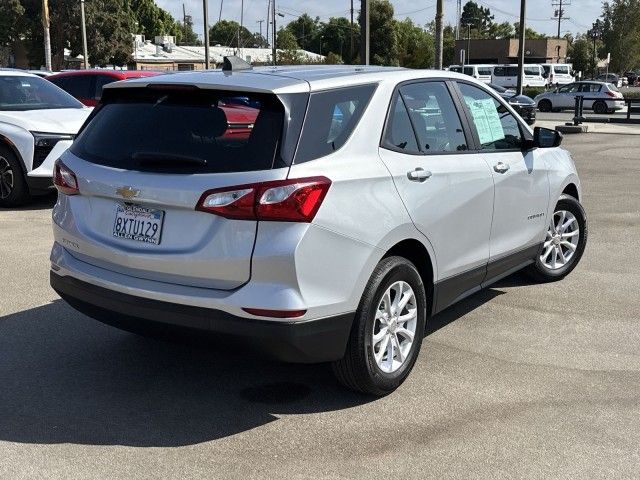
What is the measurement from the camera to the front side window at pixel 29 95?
10430 mm

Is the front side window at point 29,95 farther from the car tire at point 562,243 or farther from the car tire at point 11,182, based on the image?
the car tire at point 562,243

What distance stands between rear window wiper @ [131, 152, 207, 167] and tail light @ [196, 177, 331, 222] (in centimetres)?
22

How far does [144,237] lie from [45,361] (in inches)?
56.6

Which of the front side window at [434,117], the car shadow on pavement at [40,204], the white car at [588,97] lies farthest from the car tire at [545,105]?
the front side window at [434,117]

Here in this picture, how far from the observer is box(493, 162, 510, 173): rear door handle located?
5176mm

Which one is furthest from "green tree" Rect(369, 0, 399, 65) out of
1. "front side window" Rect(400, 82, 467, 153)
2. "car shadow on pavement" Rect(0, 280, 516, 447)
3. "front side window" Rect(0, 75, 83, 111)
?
"car shadow on pavement" Rect(0, 280, 516, 447)

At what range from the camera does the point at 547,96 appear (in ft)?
129

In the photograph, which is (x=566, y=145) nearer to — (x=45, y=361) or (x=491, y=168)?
(x=491, y=168)

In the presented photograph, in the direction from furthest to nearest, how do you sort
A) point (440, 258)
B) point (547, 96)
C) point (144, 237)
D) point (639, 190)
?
1. point (547, 96)
2. point (639, 190)
3. point (440, 258)
4. point (144, 237)

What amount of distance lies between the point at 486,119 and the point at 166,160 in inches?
Result: 98.9

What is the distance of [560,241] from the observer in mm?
6527

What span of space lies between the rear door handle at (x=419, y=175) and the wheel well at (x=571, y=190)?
2537mm

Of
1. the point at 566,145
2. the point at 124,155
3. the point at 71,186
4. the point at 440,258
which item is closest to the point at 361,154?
the point at 440,258

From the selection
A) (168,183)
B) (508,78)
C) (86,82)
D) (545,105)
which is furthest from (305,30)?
(168,183)
